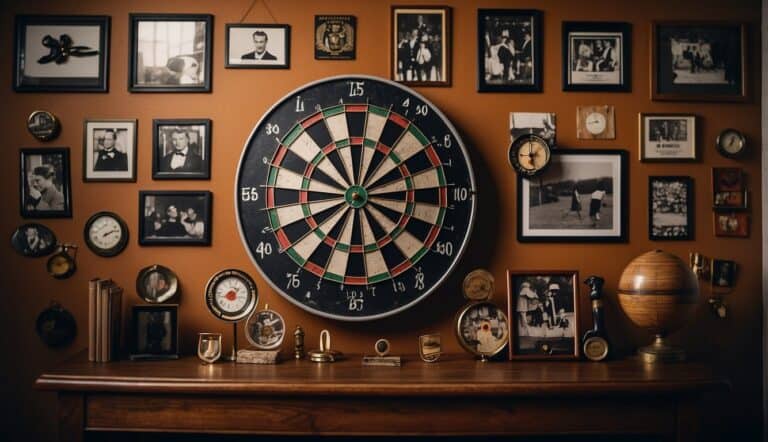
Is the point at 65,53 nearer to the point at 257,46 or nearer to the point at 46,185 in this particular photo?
the point at 46,185

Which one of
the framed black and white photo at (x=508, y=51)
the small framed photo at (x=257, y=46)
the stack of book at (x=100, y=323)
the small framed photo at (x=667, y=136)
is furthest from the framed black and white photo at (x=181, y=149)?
the small framed photo at (x=667, y=136)

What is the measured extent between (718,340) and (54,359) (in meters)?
3.48

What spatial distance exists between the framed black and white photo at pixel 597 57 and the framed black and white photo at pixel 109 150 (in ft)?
7.59

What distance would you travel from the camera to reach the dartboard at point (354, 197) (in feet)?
9.64

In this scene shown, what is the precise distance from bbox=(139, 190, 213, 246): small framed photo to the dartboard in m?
0.24

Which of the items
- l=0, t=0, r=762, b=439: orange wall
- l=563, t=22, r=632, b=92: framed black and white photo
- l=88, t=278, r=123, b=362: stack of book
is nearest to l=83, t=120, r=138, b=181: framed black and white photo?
l=0, t=0, r=762, b=439: orange wall

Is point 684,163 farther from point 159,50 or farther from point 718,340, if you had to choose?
point 159,50

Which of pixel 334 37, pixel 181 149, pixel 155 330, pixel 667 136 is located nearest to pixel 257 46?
pixel 334 37

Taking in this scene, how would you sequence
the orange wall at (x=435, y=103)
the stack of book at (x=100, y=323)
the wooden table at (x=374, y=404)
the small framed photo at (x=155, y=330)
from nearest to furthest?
the wooden table at (x=374, y=404) → the stack of book at (x=100, y=323) → the small framed photo at (x=155, y=330) → the orange wall at (x=435, y=103)

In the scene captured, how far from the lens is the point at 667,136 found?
3.09m

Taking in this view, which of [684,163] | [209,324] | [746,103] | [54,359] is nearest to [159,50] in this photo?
[209,324]

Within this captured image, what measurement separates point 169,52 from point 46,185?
0.95 m

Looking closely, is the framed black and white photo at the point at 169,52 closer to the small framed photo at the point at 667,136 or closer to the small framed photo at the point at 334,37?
the small framed photo at the point at 334,37

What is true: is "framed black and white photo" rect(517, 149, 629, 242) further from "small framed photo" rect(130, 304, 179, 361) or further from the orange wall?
"small framed photo" rect(130, 304, 179, 361)
